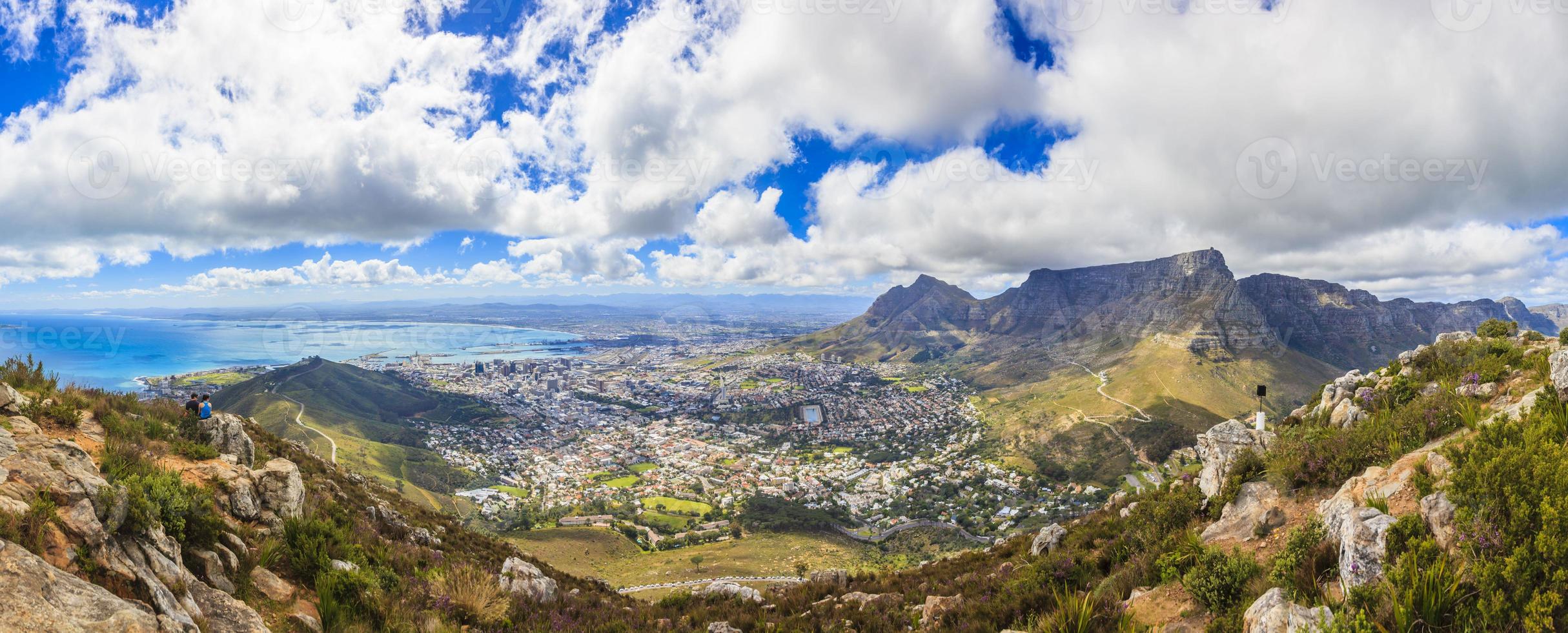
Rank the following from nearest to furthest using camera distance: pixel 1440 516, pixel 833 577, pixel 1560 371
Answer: pixel 1440 516, pixel 1560 371, pixel 833 577

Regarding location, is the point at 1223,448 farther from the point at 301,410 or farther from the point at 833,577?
the point at 301,410

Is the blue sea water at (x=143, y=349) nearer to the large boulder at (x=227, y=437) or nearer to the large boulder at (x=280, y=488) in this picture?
the large boulder at (x=227, y=437)

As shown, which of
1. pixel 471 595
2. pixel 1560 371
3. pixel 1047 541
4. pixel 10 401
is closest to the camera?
pixel 1560 371

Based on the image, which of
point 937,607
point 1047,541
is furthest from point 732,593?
point 1047,541

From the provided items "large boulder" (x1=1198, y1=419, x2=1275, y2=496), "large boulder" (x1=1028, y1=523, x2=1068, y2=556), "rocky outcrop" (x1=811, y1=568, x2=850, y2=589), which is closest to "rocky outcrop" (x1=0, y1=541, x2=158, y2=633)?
"rocky outcrop" (x1=811, y1=568, x2=850, y2=589)

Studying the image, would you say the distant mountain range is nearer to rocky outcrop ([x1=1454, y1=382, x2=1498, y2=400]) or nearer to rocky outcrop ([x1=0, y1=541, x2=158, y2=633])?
rocky outcrop ([x1=1454, y1=382, x2=1498, y2=400])

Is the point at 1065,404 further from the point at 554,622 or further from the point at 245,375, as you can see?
the point at 245,375

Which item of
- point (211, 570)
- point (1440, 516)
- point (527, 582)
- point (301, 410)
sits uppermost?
point (1440, 516)

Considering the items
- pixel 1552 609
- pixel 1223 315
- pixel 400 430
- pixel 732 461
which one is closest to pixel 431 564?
pixel 1552 609
